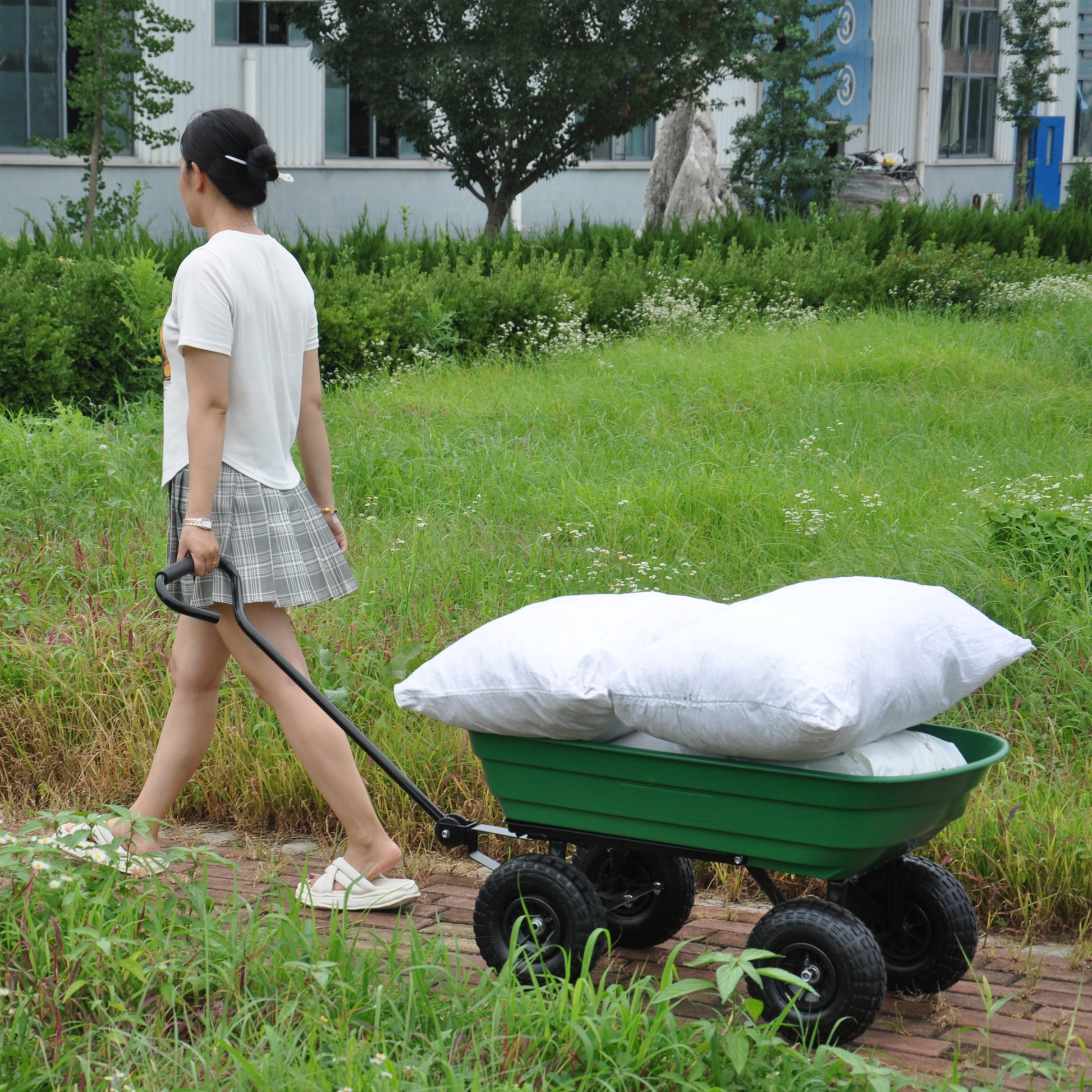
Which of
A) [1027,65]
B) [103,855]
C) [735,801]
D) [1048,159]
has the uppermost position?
[1027,65]

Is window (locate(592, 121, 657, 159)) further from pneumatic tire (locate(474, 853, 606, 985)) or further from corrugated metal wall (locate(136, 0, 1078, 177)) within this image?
pneumatic tire (locate(474, 853, 606, 985))

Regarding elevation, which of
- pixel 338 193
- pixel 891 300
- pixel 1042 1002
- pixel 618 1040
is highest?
pixel 338 193

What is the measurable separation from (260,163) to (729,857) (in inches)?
83.5

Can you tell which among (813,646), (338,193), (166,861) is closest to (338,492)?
(166,861)

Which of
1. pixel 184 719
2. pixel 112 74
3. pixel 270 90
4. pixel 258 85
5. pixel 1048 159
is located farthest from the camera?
pixel 1048 159

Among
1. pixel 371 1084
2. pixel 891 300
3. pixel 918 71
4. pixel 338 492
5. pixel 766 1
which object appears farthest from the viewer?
pixel 918 71

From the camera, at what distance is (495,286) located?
36.9 feet

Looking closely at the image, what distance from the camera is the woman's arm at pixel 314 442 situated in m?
3.93

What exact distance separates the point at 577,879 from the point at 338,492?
14.5ft

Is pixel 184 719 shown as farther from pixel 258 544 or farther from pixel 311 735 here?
pixel 258 544

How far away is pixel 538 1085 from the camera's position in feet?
8.78

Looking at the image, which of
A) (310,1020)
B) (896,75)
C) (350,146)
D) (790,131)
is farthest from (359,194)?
(310,1020)

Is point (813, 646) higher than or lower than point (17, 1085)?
higher

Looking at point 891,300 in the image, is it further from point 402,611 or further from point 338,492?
point 402,611
